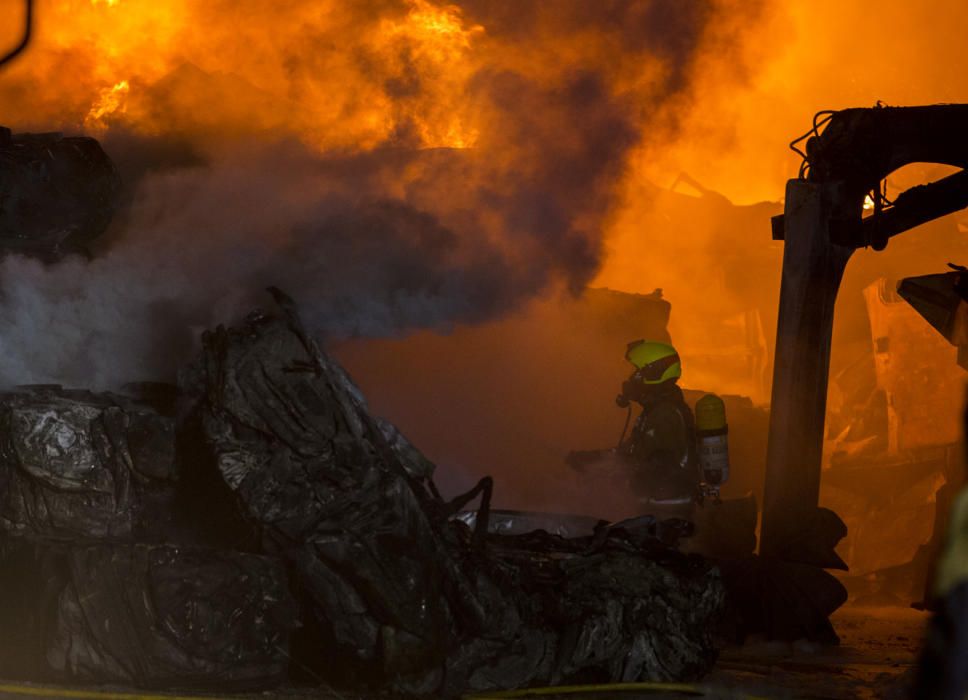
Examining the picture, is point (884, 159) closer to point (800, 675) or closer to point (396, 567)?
point (800, 675)

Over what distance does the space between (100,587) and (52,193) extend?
10.3ft

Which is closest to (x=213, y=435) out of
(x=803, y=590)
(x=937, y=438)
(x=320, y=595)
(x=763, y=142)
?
(x=320, y=595)

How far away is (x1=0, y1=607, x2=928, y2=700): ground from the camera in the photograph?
204 inches

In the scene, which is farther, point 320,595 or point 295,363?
point 295,363

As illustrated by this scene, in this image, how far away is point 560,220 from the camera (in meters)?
9.21

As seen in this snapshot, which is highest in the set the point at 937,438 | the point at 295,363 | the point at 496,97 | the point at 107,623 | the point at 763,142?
the point at 763,142

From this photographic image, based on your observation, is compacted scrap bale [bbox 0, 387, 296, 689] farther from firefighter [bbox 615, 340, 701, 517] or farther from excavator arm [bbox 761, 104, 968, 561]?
excavator arm [bbox 761, 104, 968, 561]

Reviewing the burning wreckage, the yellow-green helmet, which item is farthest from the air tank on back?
the burning wreckage

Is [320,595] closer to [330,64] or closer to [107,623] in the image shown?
[107,623]

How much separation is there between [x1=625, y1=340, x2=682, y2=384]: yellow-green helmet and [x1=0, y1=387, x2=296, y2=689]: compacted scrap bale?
3.56 m

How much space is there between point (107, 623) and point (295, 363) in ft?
5.34

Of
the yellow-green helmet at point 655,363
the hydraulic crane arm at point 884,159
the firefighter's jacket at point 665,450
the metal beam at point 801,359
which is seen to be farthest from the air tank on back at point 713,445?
the hydraulic crane arm at point 884,159

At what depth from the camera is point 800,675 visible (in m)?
6.38

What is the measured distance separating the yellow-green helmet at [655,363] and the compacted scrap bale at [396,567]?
2.09m
